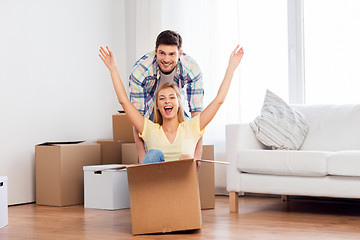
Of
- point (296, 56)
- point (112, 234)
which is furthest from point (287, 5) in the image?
point (112, 234)

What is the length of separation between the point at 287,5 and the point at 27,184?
91.5 inches

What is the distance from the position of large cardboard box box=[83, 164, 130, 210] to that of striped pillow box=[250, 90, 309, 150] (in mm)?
962

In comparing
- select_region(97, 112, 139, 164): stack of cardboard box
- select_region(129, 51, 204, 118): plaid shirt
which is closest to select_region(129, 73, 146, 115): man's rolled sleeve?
select_region(129, 51, 204, 118): plaid shirt

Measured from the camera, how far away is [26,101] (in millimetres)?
4004

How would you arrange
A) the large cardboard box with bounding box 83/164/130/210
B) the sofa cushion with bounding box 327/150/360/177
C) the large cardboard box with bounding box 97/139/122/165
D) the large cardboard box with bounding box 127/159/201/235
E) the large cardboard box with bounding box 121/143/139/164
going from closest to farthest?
the large cardboard box with bounding box 127/159/201/235 < the sofa cushion with bounding box 327/150/360/177 < the large cardboard box with bounding box 83/164/130/210 < the large cardboard box with bounding box 121/143/139/164 < the large cardboard box with bounding box 97/139/122/165

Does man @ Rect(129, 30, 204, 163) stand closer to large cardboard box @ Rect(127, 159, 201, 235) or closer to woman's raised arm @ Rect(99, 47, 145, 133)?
woman's raised arm @ Rect(99, 47, 145, 133)

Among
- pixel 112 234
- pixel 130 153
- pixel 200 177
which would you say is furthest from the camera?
pixel 130 153

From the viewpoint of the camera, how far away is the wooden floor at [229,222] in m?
2.62

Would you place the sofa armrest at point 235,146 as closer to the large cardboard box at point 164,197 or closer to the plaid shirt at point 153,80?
the plaid shirt at point 153,80

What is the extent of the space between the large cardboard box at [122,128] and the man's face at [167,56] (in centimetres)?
124

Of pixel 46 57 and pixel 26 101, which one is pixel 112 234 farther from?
pixel 46 57

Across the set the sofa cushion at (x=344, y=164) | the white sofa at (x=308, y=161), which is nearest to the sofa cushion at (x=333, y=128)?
the white sofa at (x=308, y=161)

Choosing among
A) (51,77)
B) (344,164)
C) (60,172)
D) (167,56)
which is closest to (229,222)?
(344,164)

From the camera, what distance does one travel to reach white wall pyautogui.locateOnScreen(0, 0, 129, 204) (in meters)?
3.89
